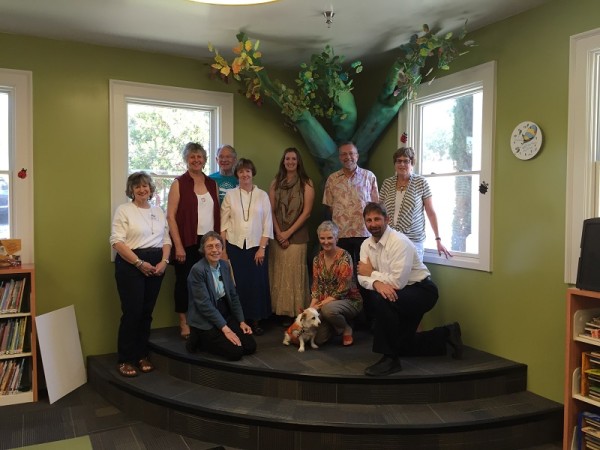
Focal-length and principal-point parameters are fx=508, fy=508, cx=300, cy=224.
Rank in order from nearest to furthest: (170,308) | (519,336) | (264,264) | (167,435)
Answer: (167,435)
(519,336)
(264,264)
(170,308)

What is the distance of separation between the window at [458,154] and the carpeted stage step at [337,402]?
866mm

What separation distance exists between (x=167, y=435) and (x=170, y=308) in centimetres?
147

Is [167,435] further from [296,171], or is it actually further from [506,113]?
[506,113]

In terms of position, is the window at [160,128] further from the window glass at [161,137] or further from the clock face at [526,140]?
the clock face at [526,140]

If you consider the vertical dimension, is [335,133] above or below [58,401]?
above

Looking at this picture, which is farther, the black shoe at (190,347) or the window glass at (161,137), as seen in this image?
the window glass at (161,137)

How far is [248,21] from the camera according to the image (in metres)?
3.48

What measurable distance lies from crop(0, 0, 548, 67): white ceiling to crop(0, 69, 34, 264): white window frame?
39cm

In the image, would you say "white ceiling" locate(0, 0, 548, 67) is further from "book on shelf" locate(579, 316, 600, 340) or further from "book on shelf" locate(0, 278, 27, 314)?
"book on shelf" locate(579, 316, 600, 340)

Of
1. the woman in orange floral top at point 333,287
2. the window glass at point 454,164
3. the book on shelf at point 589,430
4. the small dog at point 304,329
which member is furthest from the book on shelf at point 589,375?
the small dog at point 304,329

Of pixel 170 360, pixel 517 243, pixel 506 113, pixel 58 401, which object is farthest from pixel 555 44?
pixel 58 401

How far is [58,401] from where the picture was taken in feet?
11.5

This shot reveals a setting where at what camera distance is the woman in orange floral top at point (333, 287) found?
353 centimetres

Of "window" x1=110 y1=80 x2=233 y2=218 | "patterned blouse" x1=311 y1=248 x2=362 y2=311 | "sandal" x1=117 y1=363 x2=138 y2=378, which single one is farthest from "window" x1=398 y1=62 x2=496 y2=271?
"sandal" x1=117 y1=363 x2=138 y2=378
